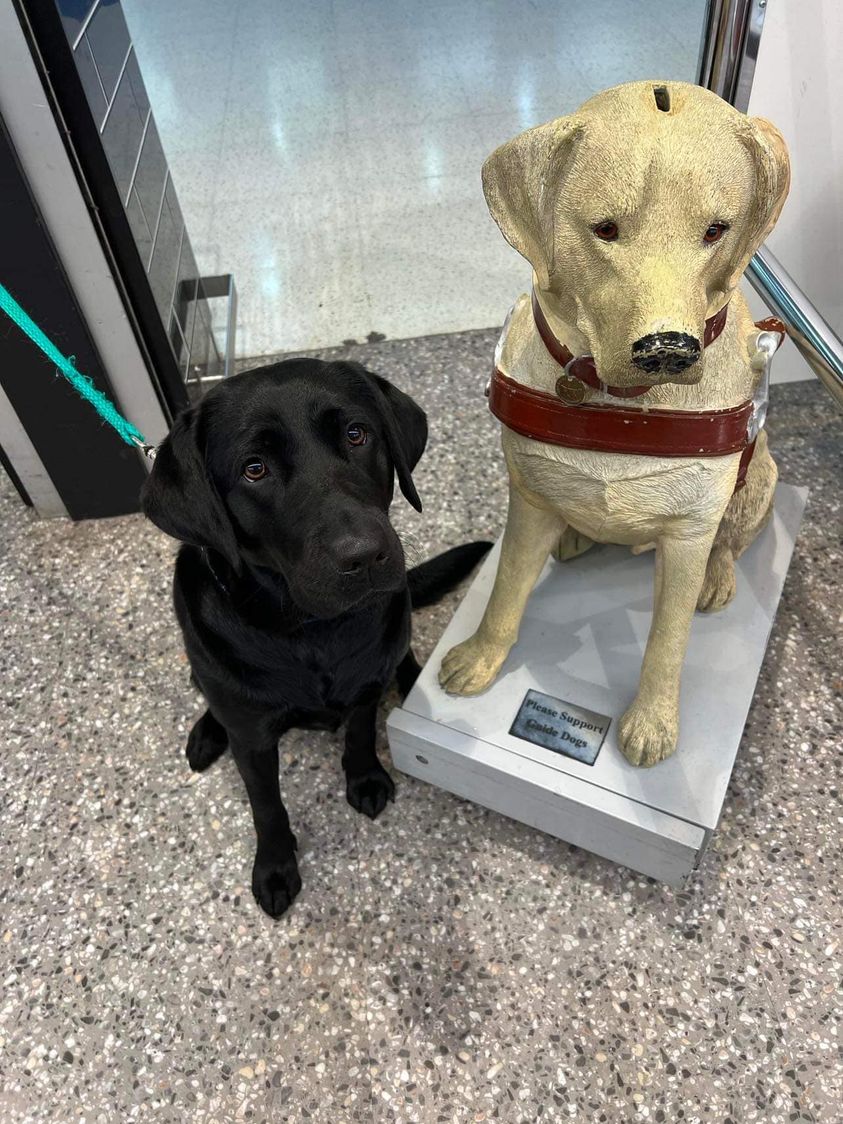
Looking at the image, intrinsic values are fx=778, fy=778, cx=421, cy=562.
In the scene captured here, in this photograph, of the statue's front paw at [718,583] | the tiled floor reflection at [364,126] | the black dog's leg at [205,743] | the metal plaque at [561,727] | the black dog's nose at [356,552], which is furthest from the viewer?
the tiled floor reflection at [364,126]

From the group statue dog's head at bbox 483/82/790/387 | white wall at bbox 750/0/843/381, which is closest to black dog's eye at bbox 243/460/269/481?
statue dog's head at bbox 483/82/790/387

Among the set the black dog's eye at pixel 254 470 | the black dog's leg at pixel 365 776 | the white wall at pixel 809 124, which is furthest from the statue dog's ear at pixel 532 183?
the white wall at pixel 809 124

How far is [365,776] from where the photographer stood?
138 cm

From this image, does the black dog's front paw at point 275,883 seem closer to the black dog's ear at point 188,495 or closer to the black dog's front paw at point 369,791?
the black dog's front paw at point 369,791

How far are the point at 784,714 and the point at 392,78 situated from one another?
10.3ft

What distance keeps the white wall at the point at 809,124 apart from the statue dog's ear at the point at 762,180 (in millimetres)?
→ 1059

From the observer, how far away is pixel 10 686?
1.62 metres

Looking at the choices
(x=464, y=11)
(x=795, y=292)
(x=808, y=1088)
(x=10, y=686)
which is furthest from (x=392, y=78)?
(x=808, y=1088)

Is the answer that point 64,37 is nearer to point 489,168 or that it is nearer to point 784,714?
point 489,168

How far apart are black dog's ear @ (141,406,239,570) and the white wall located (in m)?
1.50

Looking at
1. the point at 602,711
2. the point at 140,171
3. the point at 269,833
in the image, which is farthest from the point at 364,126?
the point at 269,833

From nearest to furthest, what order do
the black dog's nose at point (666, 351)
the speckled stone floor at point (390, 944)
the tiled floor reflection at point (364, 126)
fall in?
1. the black dog's nose at point (666, 351)
2. the speckled stone floor at point (390, 944)
3. the tiled floor reflection at point (364, 126)

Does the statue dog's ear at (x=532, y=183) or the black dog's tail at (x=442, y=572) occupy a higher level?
the statue dog's ear at (x=532, y=183)

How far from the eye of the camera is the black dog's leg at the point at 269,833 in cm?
116
